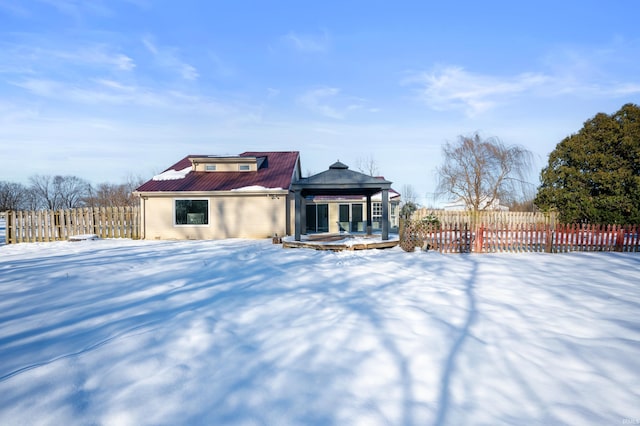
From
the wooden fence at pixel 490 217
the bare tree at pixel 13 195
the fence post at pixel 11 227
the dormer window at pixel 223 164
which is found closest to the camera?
the fence post at pixel 11 227

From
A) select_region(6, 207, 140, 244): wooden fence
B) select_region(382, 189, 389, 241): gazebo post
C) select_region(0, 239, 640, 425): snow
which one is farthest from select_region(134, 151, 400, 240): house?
select_region(0, 239, 640, 425): snow

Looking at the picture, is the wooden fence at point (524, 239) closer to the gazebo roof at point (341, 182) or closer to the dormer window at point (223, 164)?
the gazebo roof at point (341, 182)

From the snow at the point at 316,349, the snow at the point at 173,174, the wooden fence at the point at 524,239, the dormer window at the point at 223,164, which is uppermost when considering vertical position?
the dormer window at the point at 223,164

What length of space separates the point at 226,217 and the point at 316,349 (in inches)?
536

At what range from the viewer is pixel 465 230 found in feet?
41.2

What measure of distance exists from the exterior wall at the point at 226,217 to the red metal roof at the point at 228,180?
464 mm

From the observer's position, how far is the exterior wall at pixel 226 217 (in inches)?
655

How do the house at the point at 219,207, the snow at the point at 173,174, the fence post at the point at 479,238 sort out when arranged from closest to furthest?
the fence post at the point at 479,238 → the house at the point at 219,207 → the snow at the point at 173,174

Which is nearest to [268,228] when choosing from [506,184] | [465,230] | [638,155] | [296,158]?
[296,158]

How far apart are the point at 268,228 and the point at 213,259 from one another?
679 centimetres

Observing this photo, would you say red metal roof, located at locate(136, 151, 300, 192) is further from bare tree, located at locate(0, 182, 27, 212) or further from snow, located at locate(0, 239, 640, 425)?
bare tree, located at locate(0, 182, 27, 212)

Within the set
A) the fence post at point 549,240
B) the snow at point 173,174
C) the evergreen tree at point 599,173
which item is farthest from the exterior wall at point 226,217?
the evergreen tree at point 599,173

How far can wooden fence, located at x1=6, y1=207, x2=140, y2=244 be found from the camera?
16391 millimetres

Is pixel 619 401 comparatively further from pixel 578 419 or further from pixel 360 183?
pixel 360 183
